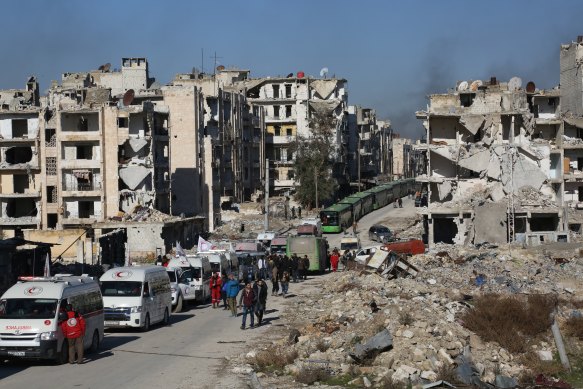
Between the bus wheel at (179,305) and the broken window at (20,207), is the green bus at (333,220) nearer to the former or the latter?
the broken window at (20,207)

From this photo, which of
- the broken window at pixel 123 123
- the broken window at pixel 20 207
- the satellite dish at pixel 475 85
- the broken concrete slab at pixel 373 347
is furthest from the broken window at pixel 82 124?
the broken concrete slab at pixel 373 347

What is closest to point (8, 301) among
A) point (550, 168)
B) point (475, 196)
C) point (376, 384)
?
point (376, 384)

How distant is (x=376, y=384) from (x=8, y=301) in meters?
9.00

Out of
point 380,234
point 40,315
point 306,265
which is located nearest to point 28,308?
point 40,315

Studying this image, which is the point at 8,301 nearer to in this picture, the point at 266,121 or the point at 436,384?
the point at 436,384

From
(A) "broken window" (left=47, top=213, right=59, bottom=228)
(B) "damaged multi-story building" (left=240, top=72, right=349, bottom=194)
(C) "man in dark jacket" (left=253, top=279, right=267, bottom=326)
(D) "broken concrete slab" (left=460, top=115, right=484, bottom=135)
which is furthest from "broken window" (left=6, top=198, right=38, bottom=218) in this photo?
(C) "man in dark jacket" (left=253, top=279, right=267, bottom=326)

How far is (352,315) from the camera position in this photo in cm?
3022

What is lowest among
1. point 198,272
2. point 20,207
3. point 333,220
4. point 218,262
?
point 198,272

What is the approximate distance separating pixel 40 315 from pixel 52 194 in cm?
5783

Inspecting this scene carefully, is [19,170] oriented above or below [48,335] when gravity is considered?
above

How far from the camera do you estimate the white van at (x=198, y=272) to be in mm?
41469

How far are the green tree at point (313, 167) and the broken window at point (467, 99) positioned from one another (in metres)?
30.8

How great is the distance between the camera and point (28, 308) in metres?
24.0

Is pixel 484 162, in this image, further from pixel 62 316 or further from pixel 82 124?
pixel 62 316
